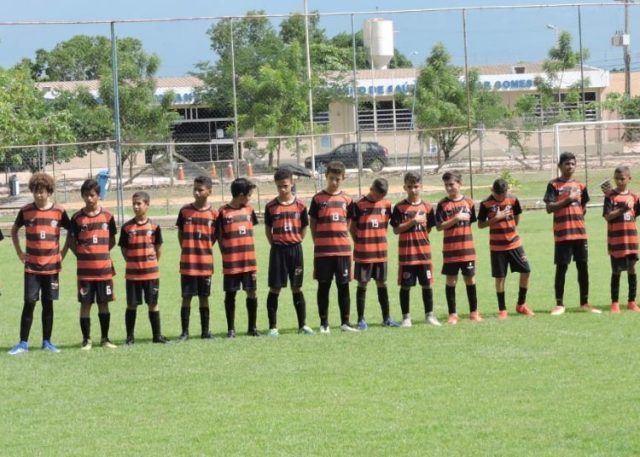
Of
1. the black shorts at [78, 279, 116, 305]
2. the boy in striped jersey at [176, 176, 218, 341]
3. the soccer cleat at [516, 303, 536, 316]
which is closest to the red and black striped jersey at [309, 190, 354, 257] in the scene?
the boy in striped jersey at [176, 176, 218, 341]

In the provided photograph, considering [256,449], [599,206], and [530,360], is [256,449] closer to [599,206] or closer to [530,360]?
[530,360]

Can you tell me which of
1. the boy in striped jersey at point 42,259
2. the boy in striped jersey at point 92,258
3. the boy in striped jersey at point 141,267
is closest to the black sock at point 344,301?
the boy in striped jersey at point 141,267

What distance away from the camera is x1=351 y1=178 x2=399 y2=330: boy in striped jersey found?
1272 centimetres

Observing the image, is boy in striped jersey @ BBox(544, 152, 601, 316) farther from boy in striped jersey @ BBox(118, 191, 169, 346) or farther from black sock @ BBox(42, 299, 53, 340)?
black sock @ BBox(42, 299, 53, 340)

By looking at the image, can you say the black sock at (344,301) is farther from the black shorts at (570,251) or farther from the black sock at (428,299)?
the black shorts at (570,251)

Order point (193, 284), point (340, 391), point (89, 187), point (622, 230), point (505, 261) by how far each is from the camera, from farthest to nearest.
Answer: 1. point (622, 230)
2. point (505, 261)
3. point (193, 284)
4. point (89, 187)
5. point (340, 391)

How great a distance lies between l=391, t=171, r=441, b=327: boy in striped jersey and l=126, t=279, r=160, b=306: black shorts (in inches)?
105

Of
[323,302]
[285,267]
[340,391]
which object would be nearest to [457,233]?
[323,302]

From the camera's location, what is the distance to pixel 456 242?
13.0 metres

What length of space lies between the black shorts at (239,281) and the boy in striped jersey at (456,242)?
2.14 metres

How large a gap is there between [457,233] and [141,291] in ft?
11.6

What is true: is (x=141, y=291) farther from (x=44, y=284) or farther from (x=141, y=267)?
(x=44, y=284)

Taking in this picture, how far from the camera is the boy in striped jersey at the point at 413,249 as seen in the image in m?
12.8

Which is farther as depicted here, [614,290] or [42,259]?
[614,290]
